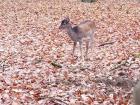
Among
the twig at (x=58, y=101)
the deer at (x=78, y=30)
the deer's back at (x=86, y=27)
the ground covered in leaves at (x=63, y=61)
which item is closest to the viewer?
the twig at (x=58, y=101)

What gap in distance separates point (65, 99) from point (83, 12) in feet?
53.7

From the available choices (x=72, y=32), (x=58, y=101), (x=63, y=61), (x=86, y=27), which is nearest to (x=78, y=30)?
(x=72, y=32)

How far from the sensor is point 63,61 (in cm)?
1248

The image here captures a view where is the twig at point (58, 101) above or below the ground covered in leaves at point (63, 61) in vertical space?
below

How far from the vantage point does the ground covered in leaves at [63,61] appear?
8539 millimetres

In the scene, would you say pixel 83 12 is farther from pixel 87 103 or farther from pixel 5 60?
pixel 87 103

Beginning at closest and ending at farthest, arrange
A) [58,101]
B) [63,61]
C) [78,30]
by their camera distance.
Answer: [58,101]
[63,61]
[78,30]

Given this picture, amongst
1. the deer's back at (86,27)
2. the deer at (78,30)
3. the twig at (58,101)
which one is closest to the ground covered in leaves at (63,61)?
the twig at (58,101)

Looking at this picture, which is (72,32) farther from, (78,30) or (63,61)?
(63,61)

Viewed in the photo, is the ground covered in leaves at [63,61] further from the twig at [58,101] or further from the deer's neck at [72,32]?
the deer's neck at [72,32]

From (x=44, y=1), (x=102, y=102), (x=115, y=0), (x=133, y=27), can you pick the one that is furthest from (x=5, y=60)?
(x=115, y=0)

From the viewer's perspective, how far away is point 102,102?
8.12 meters

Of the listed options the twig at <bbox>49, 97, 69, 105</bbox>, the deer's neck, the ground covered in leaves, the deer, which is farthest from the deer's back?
the twig at <bbox>49, 97, 69, 105</bbox>

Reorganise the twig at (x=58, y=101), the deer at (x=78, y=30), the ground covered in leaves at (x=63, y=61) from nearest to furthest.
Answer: the twig at (x=58, y=101) → the ground covered in leaves at (x=63, y=61) → the deer at (x=78, y=30)
